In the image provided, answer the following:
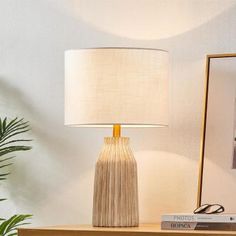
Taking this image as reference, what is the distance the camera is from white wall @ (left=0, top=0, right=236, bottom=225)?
8.33ft

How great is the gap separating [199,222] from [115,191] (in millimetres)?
301

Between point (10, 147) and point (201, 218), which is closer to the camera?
point (201, 218)

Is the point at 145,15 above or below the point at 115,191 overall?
above

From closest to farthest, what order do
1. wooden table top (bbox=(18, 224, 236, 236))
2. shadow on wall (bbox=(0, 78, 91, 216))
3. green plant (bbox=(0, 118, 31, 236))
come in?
wooden table top (bbox=(18, 224, 236, 236)) < green plant (bbox=(0, 118, 31, 236)) < shadow on wall (bbox=(0, 78, 91, 216))

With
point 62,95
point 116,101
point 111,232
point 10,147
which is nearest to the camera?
point 111,232

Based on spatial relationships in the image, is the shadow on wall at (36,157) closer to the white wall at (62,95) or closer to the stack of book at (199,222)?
the white wall at (62,95)

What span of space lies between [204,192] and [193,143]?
188 mm

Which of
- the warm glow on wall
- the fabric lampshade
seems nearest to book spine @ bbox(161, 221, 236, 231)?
the fabric lampshade

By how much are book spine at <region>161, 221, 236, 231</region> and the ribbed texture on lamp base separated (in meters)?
0.17

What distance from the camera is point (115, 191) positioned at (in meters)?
2.28

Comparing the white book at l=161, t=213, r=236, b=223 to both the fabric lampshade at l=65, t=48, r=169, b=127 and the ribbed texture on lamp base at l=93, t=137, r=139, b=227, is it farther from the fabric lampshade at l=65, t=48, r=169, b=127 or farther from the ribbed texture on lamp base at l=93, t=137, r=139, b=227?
the fabric lampshade at l=65, t=48, r=169, b=127

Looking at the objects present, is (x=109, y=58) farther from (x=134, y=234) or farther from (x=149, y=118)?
(x=134, y=234)

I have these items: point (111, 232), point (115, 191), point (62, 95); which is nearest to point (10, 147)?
point (62, 95)

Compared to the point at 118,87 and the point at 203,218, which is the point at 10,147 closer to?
the point at 118,87
